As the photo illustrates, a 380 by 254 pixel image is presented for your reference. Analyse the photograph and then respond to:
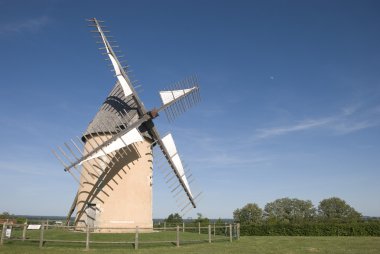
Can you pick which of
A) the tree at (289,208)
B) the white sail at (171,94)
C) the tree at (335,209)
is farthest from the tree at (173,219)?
the tree at (335,209)

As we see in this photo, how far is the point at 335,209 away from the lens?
78000 mm

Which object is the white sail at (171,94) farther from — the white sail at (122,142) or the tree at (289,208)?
the tree at (289,208)

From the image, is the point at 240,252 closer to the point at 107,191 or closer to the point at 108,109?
the point at 107,191

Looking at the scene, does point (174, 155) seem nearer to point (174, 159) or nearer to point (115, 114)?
point (174, 159)

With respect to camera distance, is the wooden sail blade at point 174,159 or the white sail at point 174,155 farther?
the white sail at point 174,155

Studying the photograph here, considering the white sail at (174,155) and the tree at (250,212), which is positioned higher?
the white sail at (174,155)

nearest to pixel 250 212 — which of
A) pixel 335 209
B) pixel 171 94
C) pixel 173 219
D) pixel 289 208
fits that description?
pixel 289 208

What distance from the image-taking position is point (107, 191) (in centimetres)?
1819

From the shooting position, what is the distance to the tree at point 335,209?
75.4 m

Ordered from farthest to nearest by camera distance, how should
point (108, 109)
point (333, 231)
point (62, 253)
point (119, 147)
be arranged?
point (333, 231) → point (108, 109) → point (119, 147) → point (62, 253)

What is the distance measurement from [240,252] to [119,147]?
7.90m

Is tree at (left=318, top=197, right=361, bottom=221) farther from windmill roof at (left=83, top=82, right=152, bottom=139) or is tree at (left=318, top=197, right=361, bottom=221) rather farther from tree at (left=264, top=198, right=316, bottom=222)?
windmill roof at (left=83, top=82, right=152, bottom=139)

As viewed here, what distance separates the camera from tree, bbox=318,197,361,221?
7538 cm

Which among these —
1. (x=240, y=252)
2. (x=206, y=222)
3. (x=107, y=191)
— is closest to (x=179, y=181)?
(x=107, y=191)
